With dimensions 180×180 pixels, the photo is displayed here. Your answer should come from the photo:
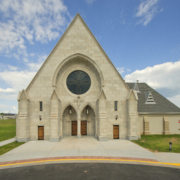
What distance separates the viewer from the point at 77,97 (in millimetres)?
17109

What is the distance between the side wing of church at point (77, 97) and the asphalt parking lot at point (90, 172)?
22.6 feet

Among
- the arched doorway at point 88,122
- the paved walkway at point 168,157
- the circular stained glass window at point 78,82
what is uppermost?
the circular stained glass window at point 78,82

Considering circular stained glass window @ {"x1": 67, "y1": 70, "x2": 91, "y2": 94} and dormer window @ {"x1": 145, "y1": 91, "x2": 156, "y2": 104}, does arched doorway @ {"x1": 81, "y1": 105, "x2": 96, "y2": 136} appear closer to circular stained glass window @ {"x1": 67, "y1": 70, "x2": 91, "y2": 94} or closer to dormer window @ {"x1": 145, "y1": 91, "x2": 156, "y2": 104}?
circular stained glass window @ {"x1": 67, "y1": 70, "x2": 91, "y2": 94}

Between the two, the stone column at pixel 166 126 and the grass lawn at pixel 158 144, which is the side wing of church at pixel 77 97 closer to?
the grass lawn at pixel 158 144

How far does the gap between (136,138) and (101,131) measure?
188 inches

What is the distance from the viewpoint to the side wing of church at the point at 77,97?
15789 mm

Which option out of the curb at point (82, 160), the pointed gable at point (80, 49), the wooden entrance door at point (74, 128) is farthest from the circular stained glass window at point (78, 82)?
the curb at point (82, 160)

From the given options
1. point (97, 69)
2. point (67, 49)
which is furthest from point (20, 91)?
point (97, 69)

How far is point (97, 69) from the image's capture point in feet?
55.8

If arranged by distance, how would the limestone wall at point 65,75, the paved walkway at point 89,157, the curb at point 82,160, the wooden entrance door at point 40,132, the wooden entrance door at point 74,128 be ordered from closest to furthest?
the curb at point 82,160 → the paved walkway at point 89,157 → the wooden entrance door at point 40,132 → the limestone wall at point 65,75 → the wooden entrance door at point 74,128

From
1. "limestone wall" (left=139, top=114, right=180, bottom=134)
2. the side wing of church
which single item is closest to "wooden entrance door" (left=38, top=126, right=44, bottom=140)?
the side wing of church

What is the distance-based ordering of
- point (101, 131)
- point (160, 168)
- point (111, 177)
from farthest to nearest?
point (101, 131), point (160, 168), point (111, 177)

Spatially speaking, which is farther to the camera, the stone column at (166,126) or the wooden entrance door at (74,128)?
the stone column at (166,126)

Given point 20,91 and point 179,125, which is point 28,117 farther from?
point 179,125
